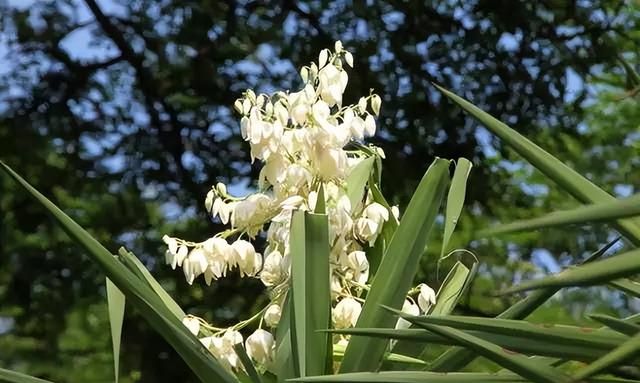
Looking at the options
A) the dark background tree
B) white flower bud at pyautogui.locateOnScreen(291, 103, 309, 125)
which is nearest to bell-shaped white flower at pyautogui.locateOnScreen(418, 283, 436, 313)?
white flower bud at pyautogui.locateOnScreen(291, 103, 309, 125)

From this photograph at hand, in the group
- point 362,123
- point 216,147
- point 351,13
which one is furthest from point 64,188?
point 362,123

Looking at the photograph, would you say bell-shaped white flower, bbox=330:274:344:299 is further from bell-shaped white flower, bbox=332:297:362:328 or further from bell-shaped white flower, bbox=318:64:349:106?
bell-shaped white flower, bbox=318:64:349:106

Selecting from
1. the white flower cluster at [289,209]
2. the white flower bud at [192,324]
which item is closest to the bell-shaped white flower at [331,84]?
the white flower cluster at [289,209]

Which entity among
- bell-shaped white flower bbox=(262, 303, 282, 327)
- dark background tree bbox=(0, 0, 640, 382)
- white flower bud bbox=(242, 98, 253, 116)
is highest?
white flower bud bbox=(242, 98, 253, 116)

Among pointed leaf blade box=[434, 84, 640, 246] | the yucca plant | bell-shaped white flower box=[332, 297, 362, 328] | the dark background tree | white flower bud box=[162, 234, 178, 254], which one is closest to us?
pointed leaf blade box=[434, 84, 640, 246]

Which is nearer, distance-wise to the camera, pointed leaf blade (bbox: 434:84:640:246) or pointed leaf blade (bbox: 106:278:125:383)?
pointed leaf blade (bbox: 434:84:640:246)

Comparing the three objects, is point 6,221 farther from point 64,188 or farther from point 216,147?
point 216,147

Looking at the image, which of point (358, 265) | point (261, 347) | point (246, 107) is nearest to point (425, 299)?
point (358, 265)

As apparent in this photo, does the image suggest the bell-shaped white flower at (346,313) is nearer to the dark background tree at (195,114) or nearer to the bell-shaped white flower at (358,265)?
the bell-shaped white flower at (358,265)
